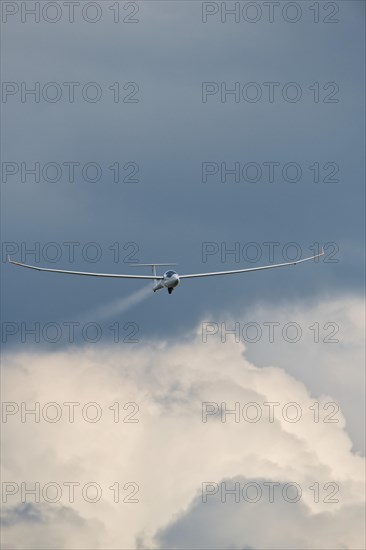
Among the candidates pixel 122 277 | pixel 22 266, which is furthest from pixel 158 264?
pixel 22 266

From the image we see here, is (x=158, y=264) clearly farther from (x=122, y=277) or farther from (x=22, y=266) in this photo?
(x=22, y=266)

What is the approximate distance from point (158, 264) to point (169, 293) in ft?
24.9

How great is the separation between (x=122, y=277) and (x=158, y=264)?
521 centimetres

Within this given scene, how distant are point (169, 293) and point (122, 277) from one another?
971 centimetres

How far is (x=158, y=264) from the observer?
19888 centimetres

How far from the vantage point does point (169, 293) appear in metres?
192

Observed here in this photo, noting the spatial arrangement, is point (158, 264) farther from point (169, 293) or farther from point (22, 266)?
point (22, 266)

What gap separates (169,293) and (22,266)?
19.4m

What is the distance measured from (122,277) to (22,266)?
1621 cm

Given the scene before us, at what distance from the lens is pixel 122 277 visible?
655 ft

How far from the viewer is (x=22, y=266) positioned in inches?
7446
